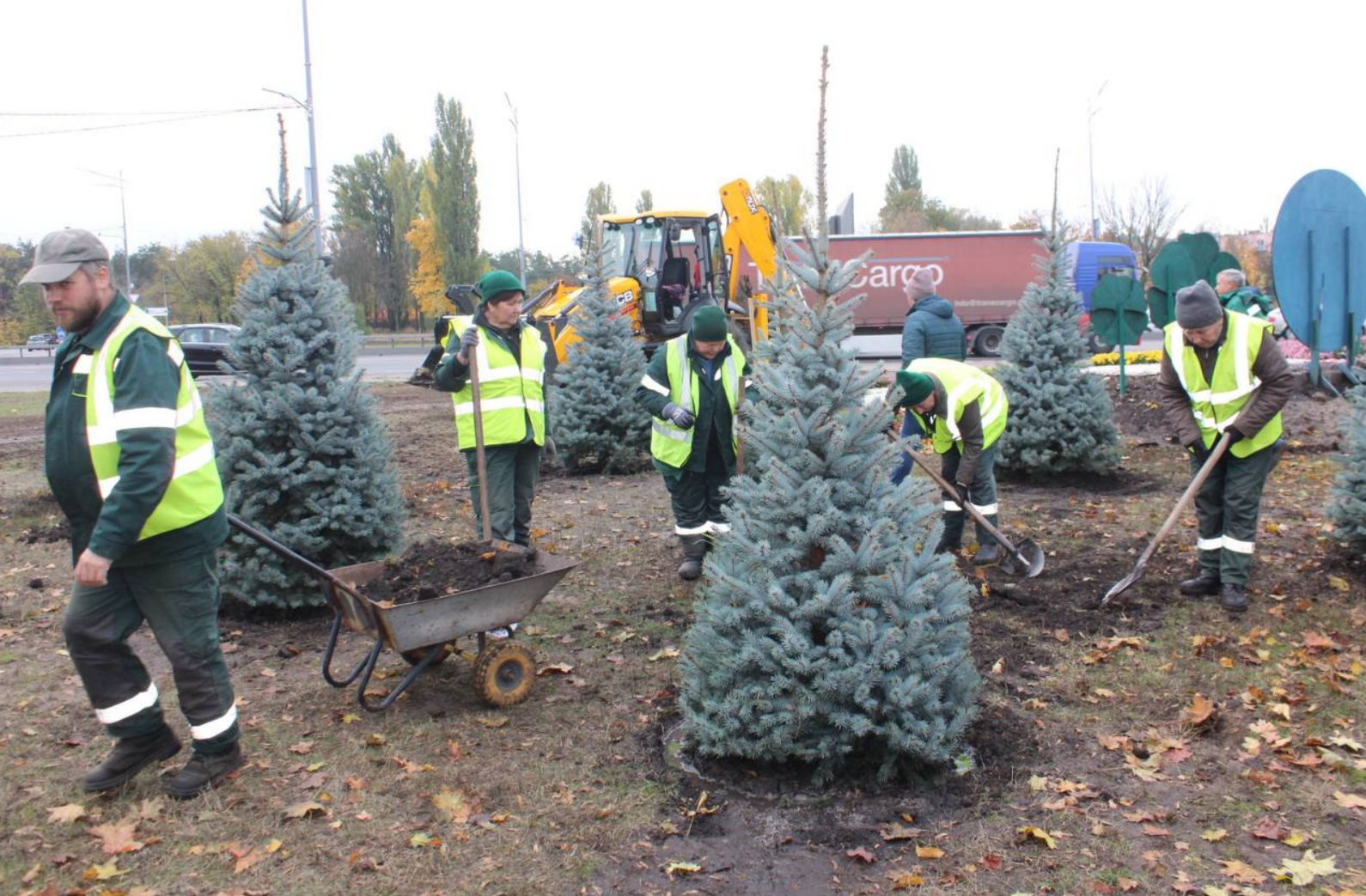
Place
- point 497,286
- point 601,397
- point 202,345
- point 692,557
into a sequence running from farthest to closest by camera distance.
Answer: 1. point 202,345
2. point 601,397
3. point 692,557
4. point 497,286

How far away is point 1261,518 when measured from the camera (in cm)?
768

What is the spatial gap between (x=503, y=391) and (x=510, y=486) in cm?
56

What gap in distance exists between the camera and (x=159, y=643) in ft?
12.7

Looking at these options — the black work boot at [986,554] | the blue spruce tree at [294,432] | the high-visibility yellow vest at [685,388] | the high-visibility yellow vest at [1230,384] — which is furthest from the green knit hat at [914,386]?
the blue spruce tree at [294,432]

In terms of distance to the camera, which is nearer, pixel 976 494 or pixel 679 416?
pixel 679 416

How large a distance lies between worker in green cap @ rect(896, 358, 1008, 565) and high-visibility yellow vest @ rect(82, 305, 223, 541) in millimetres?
3826

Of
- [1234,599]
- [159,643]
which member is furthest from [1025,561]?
[159,643]

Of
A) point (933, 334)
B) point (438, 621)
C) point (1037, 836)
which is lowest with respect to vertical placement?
point (1037, 836)

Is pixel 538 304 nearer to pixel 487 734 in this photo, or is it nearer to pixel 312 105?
pixel 312 105

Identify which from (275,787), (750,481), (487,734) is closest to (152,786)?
(275,787)

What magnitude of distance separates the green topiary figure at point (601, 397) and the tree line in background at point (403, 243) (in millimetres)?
31326

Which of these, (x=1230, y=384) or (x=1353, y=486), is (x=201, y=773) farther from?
(x=1353, y=486)

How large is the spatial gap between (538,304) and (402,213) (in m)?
35.1

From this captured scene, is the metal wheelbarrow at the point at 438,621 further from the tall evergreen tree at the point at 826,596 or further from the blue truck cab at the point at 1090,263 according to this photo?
the blue truck cab at the point at 1090,263
